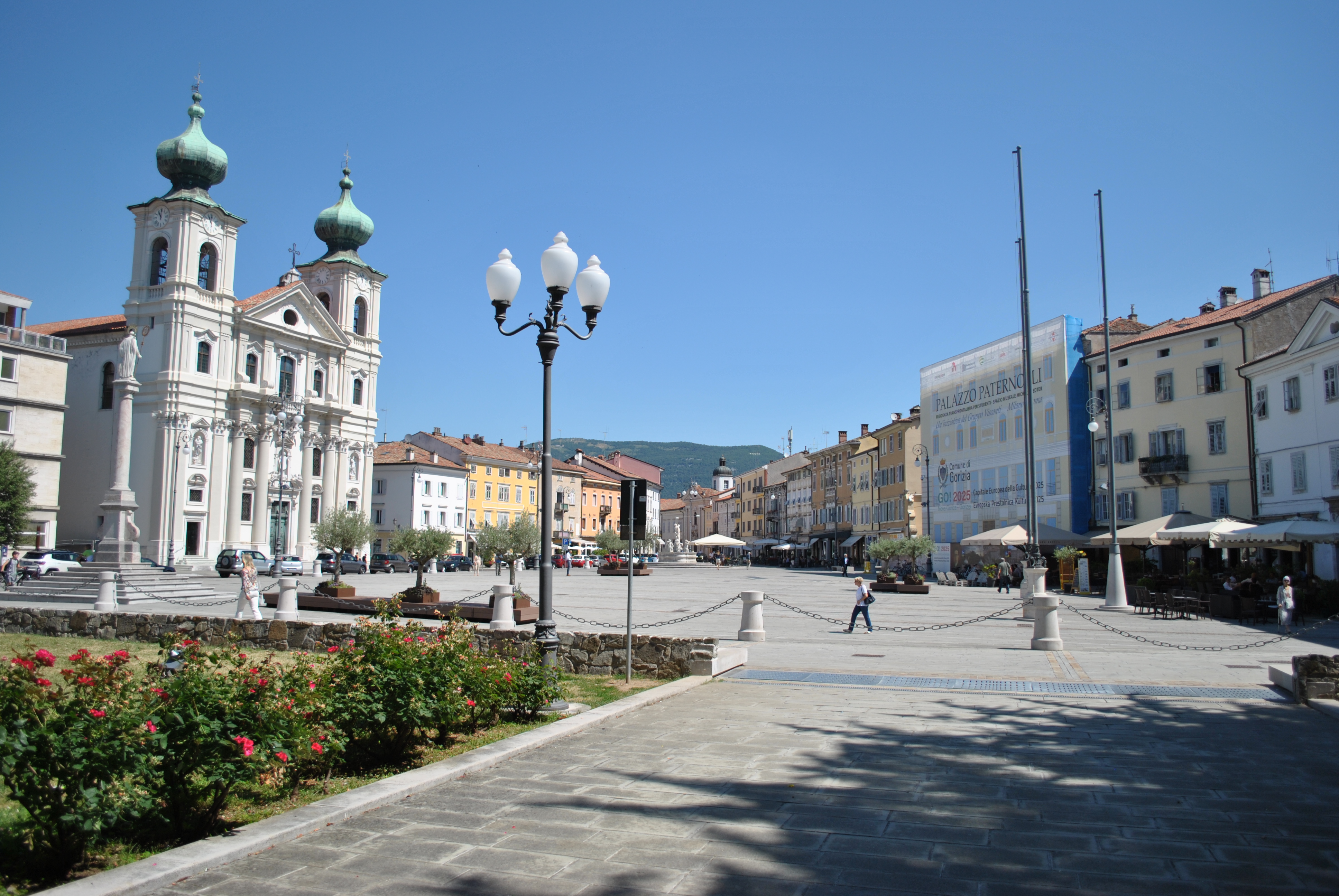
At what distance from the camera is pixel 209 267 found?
2180 inches

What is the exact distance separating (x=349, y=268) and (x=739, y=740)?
67.7m

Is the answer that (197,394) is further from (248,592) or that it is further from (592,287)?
(592,287)

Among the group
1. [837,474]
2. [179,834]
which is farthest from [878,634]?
[837,474]

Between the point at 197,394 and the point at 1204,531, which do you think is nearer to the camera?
→ the point at 1204,531

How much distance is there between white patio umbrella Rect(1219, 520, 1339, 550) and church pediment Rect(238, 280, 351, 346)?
5492 cm

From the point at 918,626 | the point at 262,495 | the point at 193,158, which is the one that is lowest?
the point at 918,626

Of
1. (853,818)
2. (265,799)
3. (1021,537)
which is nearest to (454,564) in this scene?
(1021,537)

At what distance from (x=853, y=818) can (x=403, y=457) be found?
78.3m

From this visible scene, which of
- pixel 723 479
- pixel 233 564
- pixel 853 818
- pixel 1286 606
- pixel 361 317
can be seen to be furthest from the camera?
Result: pixel 723 479

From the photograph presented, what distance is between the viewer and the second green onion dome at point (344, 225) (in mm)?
68750

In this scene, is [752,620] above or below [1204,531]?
below

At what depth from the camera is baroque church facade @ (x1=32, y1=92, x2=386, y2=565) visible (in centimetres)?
5212

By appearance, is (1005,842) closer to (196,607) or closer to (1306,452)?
(196,607)

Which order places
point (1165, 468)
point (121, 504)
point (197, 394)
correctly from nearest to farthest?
point (121, 504), point (1165, 468), point (197, 394)
